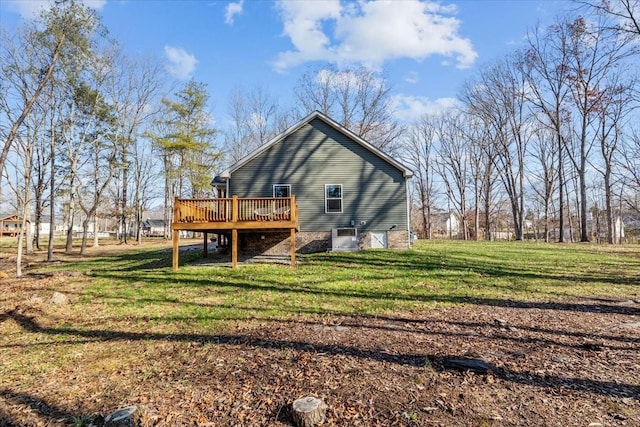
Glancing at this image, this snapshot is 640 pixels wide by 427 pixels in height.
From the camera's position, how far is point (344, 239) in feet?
49.7

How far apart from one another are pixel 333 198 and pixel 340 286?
22.7ft

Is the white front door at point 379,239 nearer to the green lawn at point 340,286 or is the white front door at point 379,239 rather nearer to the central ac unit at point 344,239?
the central ac unit at point 344,239

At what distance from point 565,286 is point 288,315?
22.7 feet

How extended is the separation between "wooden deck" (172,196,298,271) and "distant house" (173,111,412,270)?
2719 millimetres

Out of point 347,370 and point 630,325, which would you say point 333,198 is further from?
point 347,370

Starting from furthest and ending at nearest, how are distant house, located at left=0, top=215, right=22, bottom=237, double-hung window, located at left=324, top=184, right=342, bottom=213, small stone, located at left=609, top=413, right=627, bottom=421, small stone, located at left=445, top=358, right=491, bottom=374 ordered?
distant house, located at left=0, top=215, right=22, bottom=237 → double-hung window, located at left=324, top=184, right=342, bottom=213 → small stone, located at left=445, top=358, right=491, bottom=374 → small stone, located at left=609, top=413, right=627, bottom=421

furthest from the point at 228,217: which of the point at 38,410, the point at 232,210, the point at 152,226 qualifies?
the point at 152,226

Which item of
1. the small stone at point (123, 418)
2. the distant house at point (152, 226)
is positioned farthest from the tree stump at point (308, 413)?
the distant house at point (152, 226)

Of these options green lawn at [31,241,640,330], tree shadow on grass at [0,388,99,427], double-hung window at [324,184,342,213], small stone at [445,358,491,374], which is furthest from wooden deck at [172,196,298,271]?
small stone at [445,358,491,374]

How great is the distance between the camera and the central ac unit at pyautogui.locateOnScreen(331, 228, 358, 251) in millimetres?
15047

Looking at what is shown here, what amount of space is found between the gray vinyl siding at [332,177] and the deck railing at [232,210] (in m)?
2.56

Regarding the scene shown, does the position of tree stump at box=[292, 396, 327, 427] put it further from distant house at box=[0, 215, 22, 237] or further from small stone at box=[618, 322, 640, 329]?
distant house at box=[0, 215, 22, 237]

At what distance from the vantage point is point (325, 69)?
3011cm

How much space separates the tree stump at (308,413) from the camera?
318 centimetres
